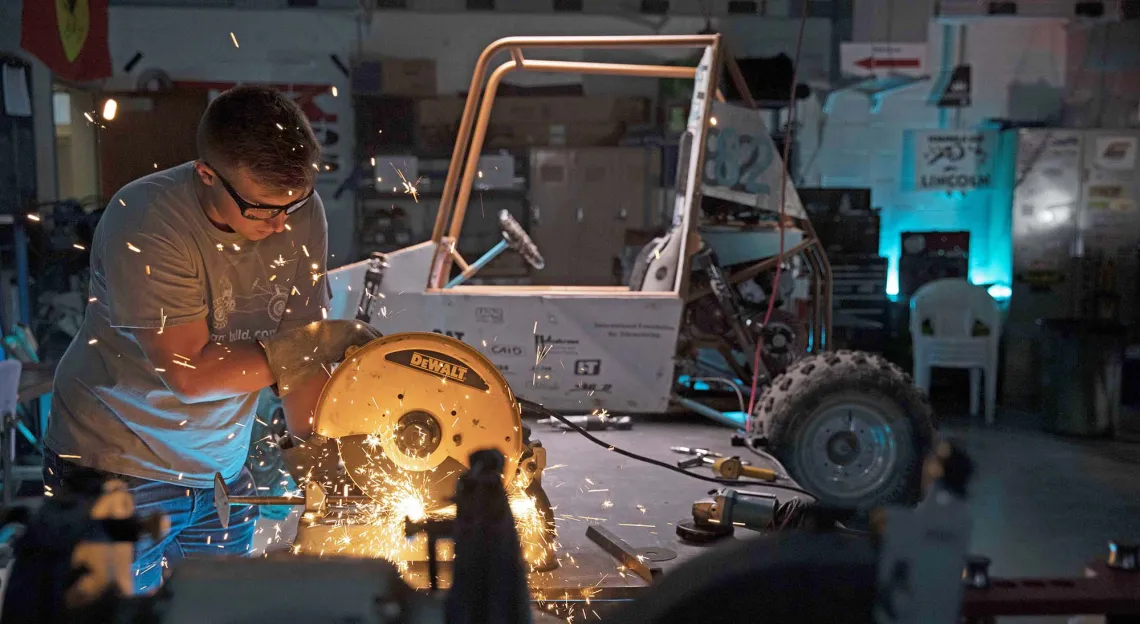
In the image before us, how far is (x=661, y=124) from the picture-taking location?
358 inches

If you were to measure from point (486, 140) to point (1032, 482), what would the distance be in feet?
19.7

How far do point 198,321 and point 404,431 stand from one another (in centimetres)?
50

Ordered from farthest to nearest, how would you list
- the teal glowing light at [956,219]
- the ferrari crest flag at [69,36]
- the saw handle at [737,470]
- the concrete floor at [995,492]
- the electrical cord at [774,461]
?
the teal glowing light at [956,219] → the ferrari crest flag at [69,36] → the electrical cord at [774,461] → the concrete floor at [995,492] → the saw handle at [737,470]

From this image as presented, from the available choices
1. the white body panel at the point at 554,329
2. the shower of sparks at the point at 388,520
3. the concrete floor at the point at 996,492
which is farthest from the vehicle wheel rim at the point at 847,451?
the shower of sparks at the point at 388,520

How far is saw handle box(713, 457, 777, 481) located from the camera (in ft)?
12.5

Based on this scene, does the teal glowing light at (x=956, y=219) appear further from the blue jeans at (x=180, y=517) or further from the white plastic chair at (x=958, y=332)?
the blue jeans at (x=180, y=517)

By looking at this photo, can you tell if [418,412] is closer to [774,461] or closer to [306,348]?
[306,348]

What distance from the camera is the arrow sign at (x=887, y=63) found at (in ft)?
28.8

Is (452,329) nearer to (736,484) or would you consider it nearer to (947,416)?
(736,484)

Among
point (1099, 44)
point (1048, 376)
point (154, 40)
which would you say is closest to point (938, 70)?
point (1099, 44)

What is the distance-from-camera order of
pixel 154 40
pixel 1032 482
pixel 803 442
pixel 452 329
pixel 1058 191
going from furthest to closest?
pixel 154 40 → pixel 1058 191 → pixel 1032 482 → pixel 452 329 → pixel 803 442

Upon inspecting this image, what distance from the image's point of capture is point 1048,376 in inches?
275

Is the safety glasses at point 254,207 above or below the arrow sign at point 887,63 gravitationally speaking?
below

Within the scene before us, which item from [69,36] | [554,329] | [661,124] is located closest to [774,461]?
[554,329]
